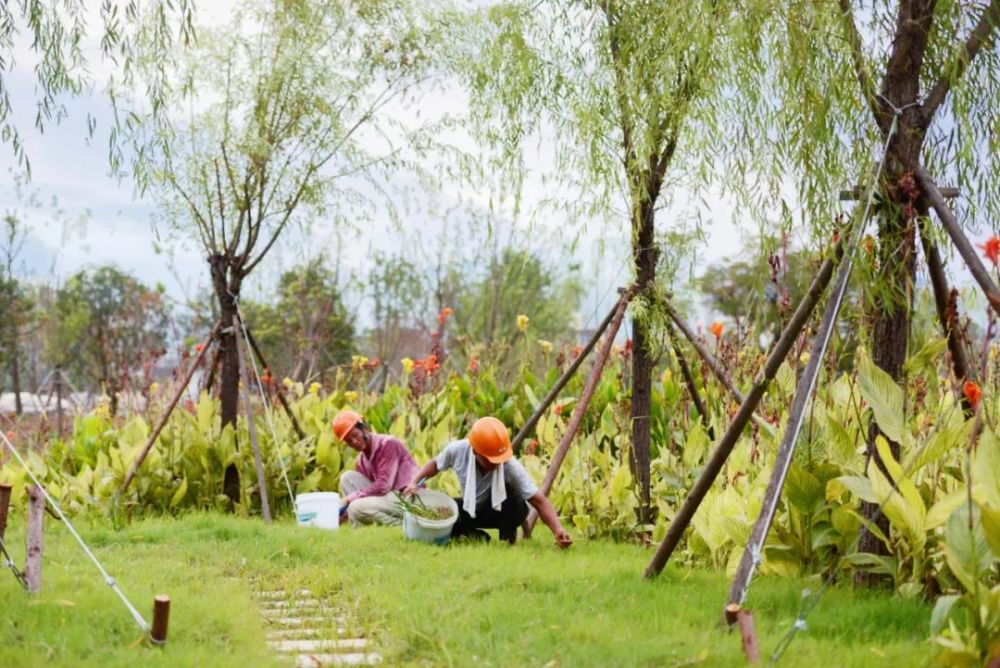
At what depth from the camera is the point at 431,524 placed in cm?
682

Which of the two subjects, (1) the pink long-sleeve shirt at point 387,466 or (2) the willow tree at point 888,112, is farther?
(1) the pink long-sleeve shirt at point 387,466

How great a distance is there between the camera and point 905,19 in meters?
5.00

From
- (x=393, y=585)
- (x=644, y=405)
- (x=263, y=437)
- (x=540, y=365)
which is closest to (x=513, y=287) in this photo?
(x=540, y=365)

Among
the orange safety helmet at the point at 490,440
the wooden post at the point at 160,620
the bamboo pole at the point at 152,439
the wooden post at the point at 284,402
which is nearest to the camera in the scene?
the wooden post at the point at 160,620

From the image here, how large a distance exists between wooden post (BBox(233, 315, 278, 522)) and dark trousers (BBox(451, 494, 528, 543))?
5.45 ft

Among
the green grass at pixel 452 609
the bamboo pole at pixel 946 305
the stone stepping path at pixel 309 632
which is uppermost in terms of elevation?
the bamboo pole at pixel 946 305

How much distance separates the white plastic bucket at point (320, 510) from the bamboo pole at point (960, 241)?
462 cm

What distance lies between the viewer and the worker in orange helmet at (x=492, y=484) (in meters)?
6.66

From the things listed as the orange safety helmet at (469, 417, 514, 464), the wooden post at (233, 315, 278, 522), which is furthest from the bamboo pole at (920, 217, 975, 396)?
the wooden post at (233, 315, 278, 522)

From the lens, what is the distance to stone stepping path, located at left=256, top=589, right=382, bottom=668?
14.3 feet

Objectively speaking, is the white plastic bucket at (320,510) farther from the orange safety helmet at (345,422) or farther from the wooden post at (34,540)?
the wooden post at (34,540)

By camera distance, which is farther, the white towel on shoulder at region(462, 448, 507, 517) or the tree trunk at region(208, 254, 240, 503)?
the tree trunk at region(208, 254, 240, 503)

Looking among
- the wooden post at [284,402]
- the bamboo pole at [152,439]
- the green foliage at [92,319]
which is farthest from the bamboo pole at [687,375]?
the green foliage at [92,319]

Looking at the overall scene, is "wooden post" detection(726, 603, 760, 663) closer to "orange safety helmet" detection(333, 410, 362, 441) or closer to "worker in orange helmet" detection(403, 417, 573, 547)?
"worker in orange helmet" detection(403, 417, 573, 547)
